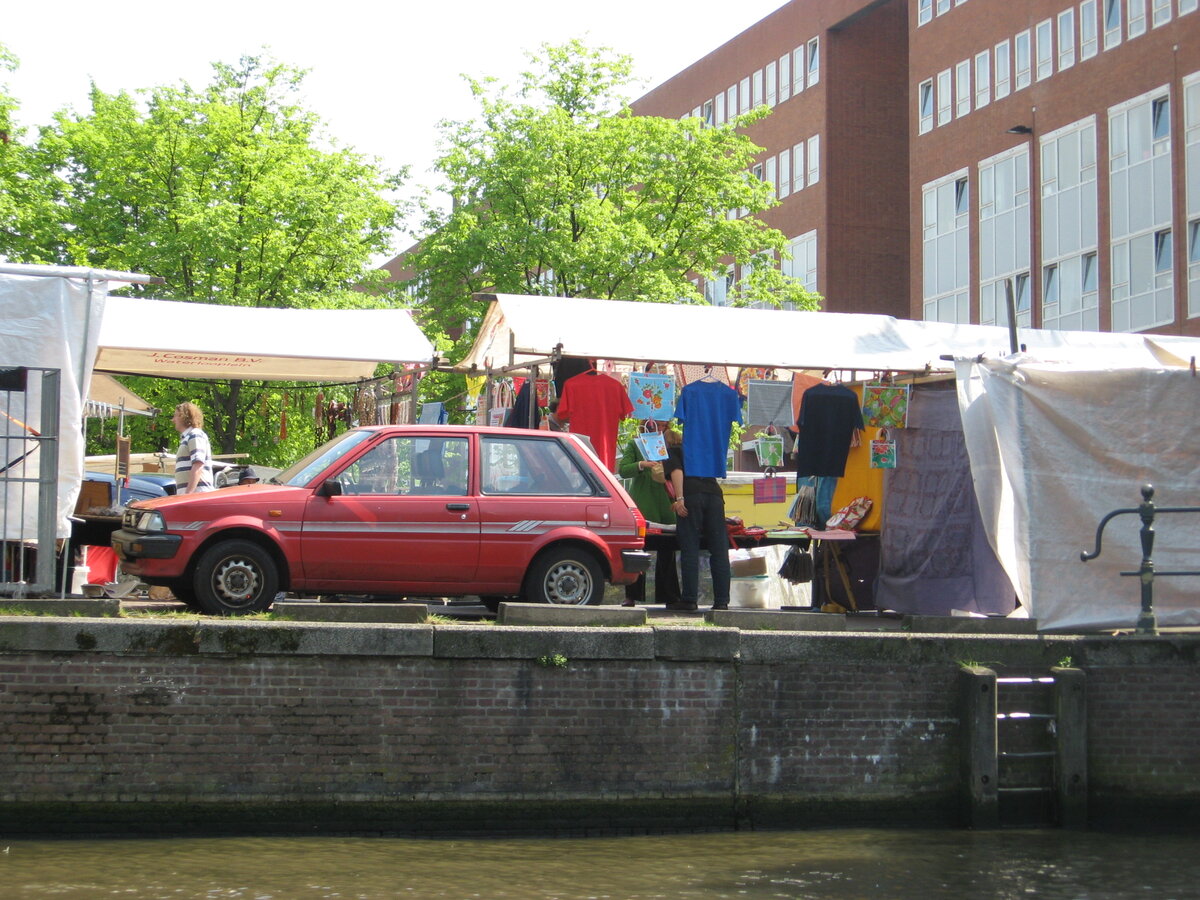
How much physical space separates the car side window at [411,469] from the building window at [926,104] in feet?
124

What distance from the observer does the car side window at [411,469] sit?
10.9 metres

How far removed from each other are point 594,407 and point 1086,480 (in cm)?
423

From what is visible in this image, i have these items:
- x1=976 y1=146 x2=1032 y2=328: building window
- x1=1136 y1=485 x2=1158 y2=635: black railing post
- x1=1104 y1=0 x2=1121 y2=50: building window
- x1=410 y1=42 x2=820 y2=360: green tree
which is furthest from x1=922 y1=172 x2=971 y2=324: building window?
x1=1136 y1=485 x2=1158 y2=635: black railing post

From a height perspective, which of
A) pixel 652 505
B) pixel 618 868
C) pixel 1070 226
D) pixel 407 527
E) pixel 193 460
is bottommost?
pixel 618 868

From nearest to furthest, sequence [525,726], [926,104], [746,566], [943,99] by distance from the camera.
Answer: [525,726]
[746,566]
[943,99]
[926,104]

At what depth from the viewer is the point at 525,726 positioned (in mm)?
9141

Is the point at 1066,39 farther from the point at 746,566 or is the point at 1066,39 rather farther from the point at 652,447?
Result: the point at 652,447

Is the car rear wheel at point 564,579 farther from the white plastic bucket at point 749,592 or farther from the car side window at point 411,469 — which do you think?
the white plastic bucket at point 749,592

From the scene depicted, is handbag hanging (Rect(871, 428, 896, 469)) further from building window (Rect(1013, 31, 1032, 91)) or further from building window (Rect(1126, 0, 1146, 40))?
building window (Rect(1013, 31, 1032, 91))

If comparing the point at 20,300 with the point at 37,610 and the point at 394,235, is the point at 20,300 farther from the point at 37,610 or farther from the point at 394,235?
the point at 394,235

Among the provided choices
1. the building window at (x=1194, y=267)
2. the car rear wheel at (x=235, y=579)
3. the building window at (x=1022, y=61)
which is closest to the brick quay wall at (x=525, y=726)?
the car rear wheel at (x=235, y=579)

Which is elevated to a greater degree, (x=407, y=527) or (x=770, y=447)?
(x=770, y=447)

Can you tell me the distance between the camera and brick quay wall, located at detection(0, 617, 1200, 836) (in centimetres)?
862

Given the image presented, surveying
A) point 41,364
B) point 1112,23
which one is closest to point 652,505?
point 41,364
